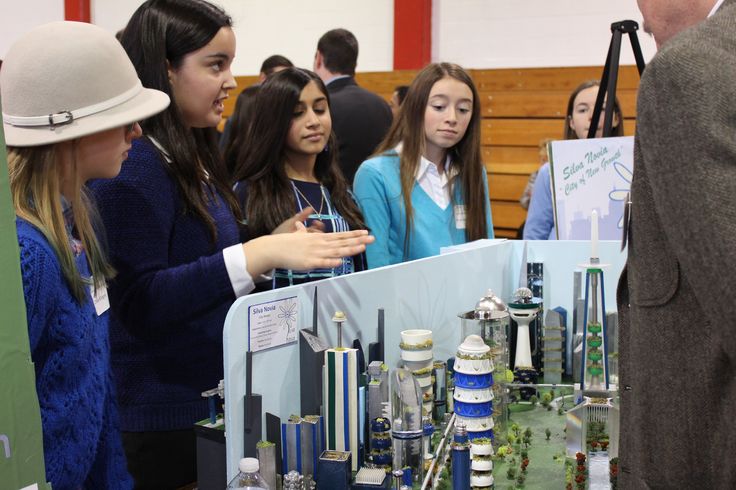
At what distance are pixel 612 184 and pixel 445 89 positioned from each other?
0.63m

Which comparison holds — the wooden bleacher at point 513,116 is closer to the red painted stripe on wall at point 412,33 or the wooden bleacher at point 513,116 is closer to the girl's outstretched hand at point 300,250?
the red painted stripe on wall at point 412,33

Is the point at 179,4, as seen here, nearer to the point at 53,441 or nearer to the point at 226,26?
the point at 226,26

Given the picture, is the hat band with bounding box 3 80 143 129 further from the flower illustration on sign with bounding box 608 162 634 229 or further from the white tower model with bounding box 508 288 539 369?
the flower illustration on sign with bounding box 608 162 634 229

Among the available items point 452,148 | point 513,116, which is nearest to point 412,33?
point 513,116

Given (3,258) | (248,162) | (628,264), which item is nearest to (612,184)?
(248,162)

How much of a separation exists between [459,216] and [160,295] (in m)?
1.43

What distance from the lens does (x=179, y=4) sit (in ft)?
5.93

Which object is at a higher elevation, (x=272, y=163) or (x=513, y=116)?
(x=513, y=116)

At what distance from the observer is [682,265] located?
3.33 ft

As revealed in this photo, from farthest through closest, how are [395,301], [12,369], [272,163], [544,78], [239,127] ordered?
[544,78], [239,127], [272,163], [395,301], [12,369]

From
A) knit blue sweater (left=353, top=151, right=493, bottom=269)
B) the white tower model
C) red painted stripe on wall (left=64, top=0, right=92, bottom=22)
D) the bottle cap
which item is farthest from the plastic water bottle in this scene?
red painted stripe on wall (left=64, top=0, right=92, bottom=22)

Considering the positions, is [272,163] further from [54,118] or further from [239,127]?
[54,118]

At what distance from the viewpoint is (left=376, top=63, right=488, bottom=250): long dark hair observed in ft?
9.37

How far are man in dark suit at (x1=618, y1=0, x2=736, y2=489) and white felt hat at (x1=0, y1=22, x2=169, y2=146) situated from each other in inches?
33.5
